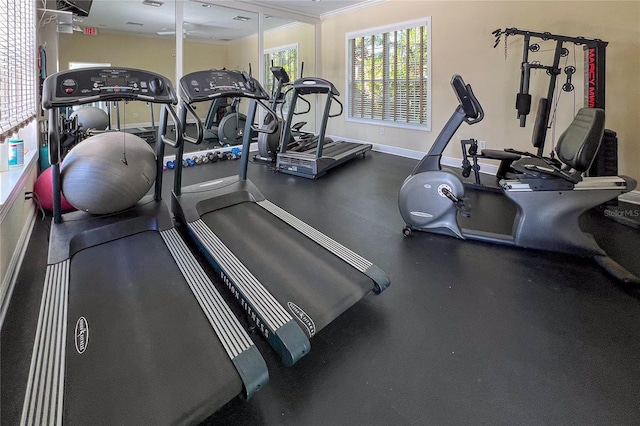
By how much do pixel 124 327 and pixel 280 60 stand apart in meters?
6.88

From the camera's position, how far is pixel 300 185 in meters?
4.67

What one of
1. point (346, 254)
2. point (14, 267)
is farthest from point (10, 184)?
point (346, 254)

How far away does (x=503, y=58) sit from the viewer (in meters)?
4.96

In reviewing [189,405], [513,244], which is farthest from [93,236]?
[513,244]

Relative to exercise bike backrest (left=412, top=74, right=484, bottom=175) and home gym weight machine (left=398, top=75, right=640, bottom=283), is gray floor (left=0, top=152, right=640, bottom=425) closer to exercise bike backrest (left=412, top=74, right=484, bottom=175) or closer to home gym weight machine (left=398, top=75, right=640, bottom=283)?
home gym weight machine (left=398, top=75, right=640, bottom=283)

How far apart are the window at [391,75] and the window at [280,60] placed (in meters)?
1.14

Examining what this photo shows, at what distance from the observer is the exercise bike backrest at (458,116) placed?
281 centimetres

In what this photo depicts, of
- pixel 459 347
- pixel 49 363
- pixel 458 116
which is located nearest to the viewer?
pixel 49 363

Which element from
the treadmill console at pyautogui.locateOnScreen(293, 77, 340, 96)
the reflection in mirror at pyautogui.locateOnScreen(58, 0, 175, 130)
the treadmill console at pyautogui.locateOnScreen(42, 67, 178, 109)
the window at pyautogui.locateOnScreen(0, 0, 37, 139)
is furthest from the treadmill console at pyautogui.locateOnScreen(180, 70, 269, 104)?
the reflection in mirror at pyautogui.locateOnScreen(58, 0, 175, 130)

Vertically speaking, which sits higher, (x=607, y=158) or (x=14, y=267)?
(x=607, y=158)

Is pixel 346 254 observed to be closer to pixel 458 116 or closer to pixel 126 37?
pixel 458 116

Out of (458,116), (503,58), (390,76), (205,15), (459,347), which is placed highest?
(205,15)

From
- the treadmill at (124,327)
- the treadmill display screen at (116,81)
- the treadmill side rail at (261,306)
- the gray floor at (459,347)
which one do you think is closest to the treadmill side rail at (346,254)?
the gray floor at (459,347)

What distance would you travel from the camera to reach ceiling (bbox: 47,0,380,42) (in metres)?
A: 5.76
